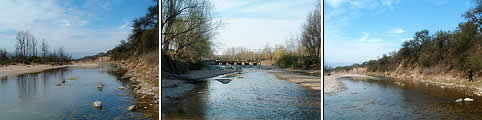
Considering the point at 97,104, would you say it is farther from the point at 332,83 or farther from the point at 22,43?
the point at 332,83

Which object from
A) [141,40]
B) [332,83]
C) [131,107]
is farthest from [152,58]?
[332,83]

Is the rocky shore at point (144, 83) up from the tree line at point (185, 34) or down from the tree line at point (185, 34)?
down

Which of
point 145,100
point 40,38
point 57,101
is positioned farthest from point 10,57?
point 145,100

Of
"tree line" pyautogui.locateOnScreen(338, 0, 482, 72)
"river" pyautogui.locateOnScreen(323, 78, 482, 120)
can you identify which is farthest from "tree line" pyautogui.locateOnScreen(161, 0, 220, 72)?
"tree line" pyautogui.locateOnScreen(338, 0, 482, 72)

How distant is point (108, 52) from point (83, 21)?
36 cm

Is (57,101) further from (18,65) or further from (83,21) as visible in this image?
(83,21)

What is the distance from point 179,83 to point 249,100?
2.89ft

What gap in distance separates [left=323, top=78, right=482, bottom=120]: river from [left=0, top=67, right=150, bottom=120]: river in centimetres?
216

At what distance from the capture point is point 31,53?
1.70 m

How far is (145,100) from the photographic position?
6.83 feet

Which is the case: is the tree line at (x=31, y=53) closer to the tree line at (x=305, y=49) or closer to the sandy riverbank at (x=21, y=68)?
the sandy riverbank at (x=21, y=68)

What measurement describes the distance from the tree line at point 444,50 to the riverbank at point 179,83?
6.90ft

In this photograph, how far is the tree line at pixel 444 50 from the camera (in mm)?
2955

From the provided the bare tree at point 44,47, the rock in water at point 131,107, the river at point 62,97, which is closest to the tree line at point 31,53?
the bare tree at point 44,47
